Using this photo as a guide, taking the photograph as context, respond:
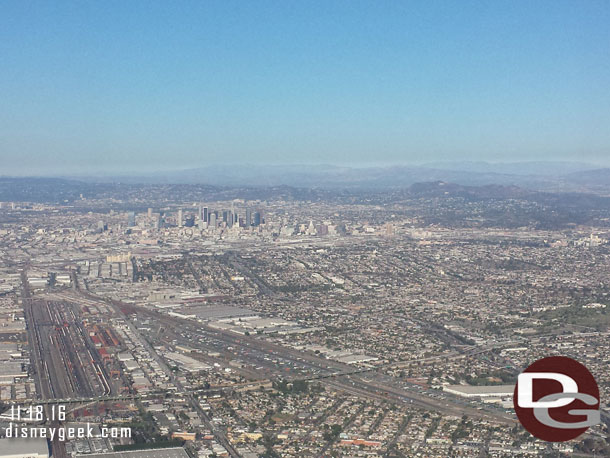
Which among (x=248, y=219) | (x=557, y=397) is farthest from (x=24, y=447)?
(x=248, y=219)

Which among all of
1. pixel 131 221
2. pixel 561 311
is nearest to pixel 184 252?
pixel 131 221

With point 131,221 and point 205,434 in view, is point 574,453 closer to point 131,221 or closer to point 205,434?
point 205,434

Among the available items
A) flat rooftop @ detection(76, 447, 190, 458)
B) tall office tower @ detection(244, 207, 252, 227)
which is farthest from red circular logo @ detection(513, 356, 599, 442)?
tall office tower @ detection(244, 207, 252, 227)

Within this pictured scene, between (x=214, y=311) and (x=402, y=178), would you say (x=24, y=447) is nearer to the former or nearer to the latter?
(x=214, y=311)

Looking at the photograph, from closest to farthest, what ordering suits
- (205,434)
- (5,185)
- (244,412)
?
(205,434) < (244,412) < (5,185)

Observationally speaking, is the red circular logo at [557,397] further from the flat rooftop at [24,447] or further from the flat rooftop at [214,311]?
the flat rooftop at [214,311]

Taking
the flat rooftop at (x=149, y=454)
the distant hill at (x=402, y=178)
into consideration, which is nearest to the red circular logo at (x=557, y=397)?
the flat rooftop at (x=149, y=454)

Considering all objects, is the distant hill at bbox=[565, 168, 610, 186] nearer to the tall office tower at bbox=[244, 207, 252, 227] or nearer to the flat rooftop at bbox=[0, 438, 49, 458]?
the tall office tower at bbox=[244, 207, 252, 227]

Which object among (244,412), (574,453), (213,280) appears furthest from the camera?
(213,280)
